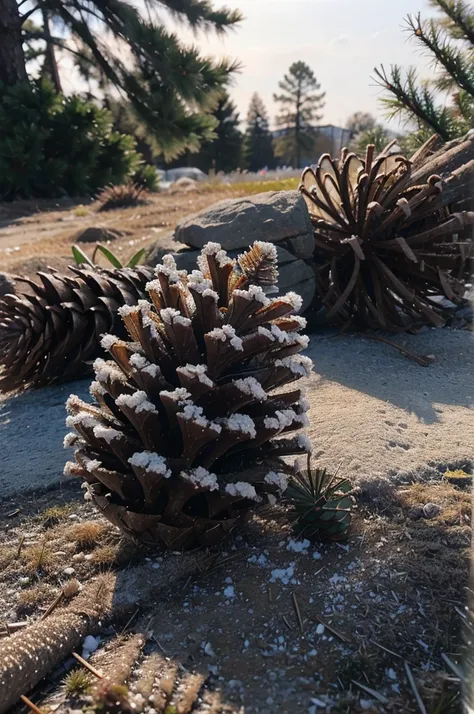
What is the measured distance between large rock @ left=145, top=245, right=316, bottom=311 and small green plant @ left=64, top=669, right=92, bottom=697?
254cm

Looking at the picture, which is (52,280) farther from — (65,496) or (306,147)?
(306,147)

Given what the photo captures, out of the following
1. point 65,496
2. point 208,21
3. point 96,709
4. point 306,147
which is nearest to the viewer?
point 96,709

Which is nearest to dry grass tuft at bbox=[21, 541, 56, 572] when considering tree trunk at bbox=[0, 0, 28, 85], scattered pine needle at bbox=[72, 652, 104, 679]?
scattered pine needle at bbox=[72, 652, 104, 679]

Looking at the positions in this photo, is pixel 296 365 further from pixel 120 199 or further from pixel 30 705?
pixel 120 199

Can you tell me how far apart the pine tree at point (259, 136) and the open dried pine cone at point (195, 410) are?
51.6m

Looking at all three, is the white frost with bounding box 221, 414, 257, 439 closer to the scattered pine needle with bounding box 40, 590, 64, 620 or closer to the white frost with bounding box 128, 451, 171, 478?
the white frost with bounding box 128, 451, 171, 478

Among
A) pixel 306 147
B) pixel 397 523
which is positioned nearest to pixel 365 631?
pixel 397 523

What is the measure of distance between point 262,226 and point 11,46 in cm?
1348

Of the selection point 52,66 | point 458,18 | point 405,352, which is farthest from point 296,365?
point 52,66

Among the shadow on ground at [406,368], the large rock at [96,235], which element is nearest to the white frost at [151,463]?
the shadow on ground at [406,368]

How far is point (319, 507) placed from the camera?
1807mm

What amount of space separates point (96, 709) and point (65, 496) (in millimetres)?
1043

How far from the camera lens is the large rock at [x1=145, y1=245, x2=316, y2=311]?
143 inches

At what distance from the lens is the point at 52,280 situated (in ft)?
10.4
